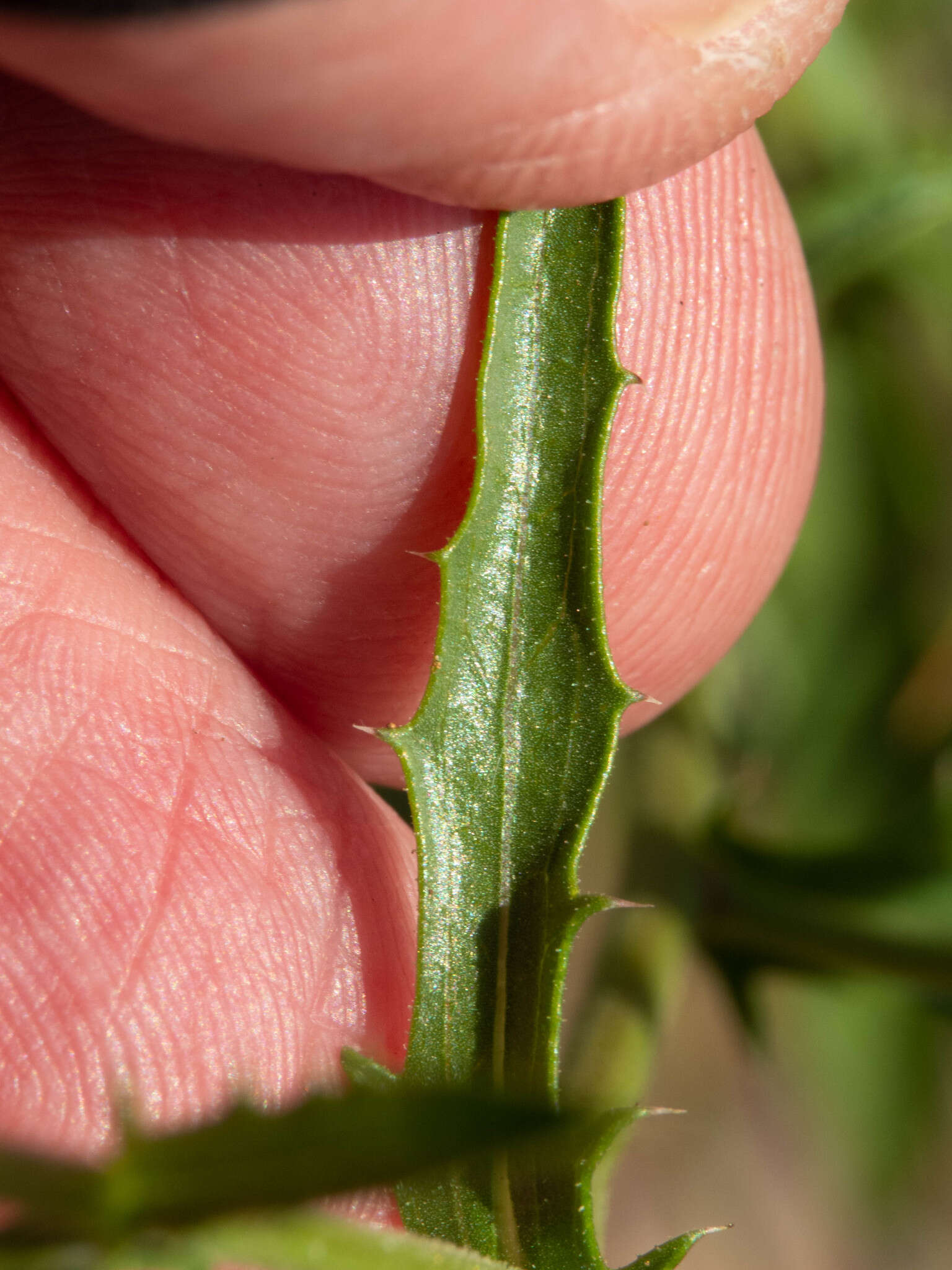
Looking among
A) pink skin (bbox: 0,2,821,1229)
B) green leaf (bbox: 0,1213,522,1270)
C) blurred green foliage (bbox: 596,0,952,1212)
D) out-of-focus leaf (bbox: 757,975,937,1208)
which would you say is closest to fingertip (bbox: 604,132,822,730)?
pink skin (bbox: 0,2,821,1229)

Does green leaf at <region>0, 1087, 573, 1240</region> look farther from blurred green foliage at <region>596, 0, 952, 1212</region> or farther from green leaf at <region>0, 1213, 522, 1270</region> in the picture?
blurred green foliage at <region>596, 0, 952, 1212</region>

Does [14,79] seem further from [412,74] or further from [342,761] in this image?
[342,761]

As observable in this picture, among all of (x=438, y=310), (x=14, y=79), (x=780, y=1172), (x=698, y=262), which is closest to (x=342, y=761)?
(x=438, y=310)

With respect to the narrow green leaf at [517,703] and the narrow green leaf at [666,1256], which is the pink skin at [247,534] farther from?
the narrow green leaf at [666,1256]

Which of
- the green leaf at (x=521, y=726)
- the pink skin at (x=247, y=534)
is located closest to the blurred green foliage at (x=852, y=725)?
the pink skin at (x=247, y=534)

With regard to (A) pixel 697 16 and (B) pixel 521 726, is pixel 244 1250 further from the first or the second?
(A) pixel 697 16

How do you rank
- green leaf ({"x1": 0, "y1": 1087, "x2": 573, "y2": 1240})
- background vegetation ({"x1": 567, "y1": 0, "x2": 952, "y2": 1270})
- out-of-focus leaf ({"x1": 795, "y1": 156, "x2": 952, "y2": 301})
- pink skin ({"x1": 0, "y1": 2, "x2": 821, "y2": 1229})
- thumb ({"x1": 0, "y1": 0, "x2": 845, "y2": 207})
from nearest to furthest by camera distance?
green leaf ({"x1": 0, "y1": 1087, "x2": 573, "y2": 1240}) → thumb ({"x1": 0, "y1": 0, "x2": 845, "y2": 207}) → pink skin ({"x1": 0, "y1": 2, "x2": 821, "y2": 1229}) → background vegetation ({"x1": 567, "y1": 0, "x2": 952, "y2": 1270}) → out-of-focus leaf ({"x1": 795, "y1": 156, "x2": 952, "y2": 301})

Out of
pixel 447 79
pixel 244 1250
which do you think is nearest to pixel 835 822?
pixel 447 79
